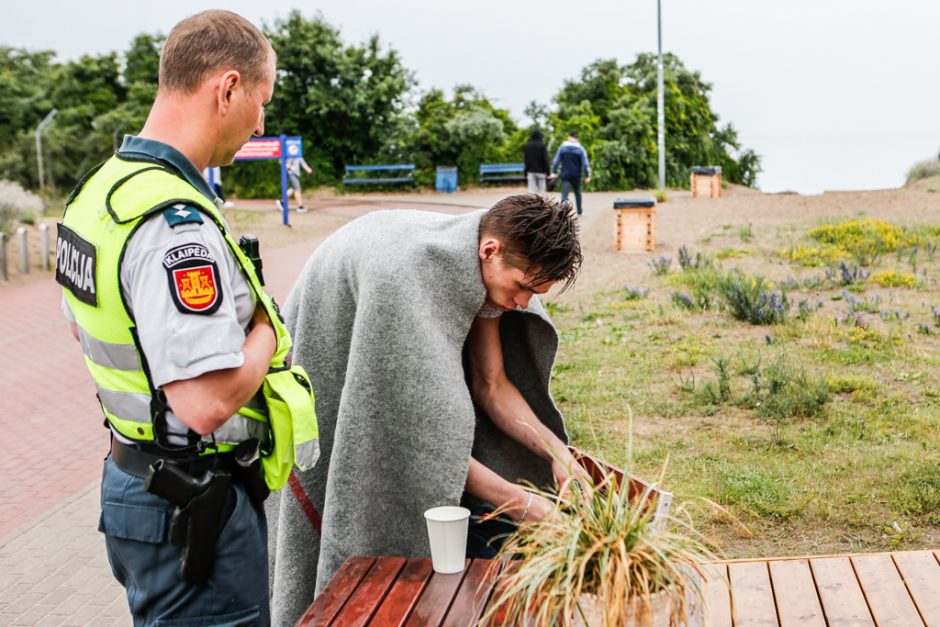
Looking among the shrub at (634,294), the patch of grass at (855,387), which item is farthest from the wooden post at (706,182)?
the patch of grass at (855,387)

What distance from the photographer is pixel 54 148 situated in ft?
130

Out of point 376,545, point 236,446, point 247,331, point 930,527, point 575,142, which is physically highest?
point 575,142

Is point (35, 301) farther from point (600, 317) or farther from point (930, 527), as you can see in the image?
point (930, 527)

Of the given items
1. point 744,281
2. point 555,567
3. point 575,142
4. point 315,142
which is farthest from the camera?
point 315,142

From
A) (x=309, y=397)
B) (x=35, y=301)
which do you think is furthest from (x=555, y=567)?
(x=35, y=301)

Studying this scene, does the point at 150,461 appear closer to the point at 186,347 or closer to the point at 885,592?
the point at 186,347

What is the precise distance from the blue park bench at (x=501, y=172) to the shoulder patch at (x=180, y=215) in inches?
1127

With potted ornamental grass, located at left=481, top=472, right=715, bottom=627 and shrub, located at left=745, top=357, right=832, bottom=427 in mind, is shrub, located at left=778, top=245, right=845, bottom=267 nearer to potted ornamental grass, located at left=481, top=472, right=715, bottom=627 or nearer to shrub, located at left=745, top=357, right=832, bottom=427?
shrub, located at left=745, top=357, right=832, bottom=427

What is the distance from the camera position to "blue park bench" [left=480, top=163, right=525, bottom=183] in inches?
1200

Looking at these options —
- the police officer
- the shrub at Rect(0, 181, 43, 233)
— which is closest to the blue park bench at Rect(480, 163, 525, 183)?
the shrub at Rect(0, 181, 43, 233)

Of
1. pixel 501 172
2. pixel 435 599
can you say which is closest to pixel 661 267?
pixel 435 599

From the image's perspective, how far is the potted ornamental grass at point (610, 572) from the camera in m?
1.88

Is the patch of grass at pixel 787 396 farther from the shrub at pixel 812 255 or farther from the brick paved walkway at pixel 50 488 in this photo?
the shrub at pixel 812 255

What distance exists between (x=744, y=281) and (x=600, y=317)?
4.65 feet
